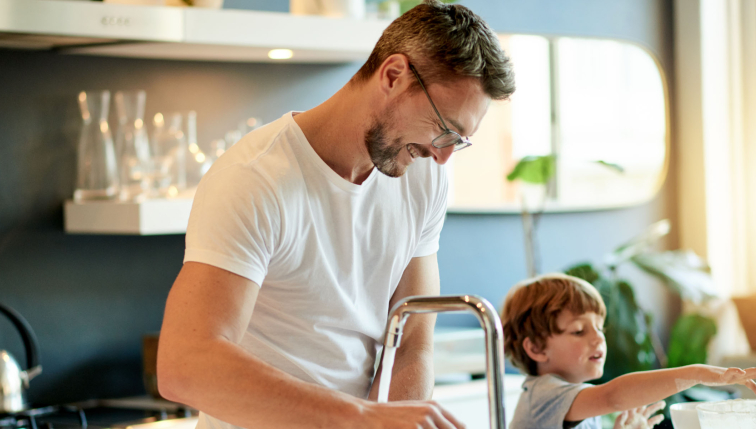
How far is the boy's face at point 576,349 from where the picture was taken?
1.44 m

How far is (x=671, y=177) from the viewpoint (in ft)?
12.3

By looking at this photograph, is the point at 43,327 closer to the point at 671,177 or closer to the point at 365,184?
the point at 365,184

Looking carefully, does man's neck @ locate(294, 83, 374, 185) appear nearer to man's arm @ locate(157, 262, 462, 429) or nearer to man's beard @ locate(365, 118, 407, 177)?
man's beard @ locate(365, 118, 407, 177)

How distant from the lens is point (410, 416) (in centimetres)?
84

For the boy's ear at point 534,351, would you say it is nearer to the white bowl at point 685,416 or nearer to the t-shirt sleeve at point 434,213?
the t-shirt sleeve at point 434,213

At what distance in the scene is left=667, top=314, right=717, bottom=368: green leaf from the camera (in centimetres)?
316

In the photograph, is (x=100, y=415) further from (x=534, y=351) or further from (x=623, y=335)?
(x=623, y=335)

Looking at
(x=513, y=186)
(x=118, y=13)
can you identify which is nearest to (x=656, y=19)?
(x=513, y=186)

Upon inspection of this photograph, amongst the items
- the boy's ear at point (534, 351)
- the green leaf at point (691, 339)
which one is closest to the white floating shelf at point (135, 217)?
the boy's ear at point (534, 351)

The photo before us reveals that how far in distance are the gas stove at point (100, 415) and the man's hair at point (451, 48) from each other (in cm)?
125

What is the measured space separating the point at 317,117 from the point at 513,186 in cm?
202

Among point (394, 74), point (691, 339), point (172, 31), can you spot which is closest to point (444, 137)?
point (394, 74)

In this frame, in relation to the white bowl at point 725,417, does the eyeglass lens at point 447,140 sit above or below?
above

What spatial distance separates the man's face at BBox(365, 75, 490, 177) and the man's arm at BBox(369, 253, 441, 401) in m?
0.24
